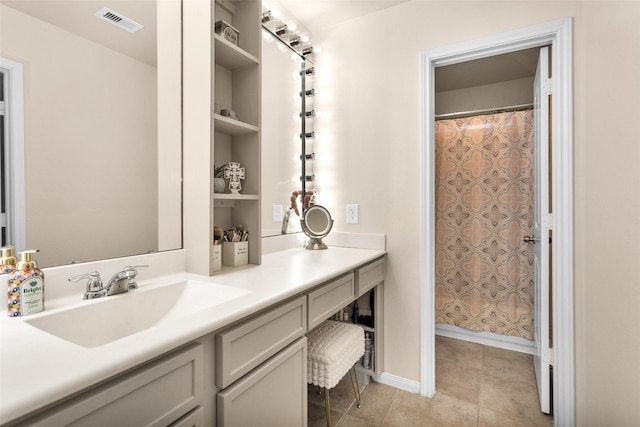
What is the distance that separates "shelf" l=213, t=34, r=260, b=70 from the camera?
4.56 ft

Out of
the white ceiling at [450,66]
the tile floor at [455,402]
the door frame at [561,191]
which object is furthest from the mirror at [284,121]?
the door frame at [561,191]

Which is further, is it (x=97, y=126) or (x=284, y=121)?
(x=284, y=121)

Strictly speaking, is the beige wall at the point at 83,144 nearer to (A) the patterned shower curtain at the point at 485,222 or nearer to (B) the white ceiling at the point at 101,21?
(B) the white ceiling at the point at 101,21

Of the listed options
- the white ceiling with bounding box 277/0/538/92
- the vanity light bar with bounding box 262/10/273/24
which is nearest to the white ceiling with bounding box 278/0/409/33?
the white ceiling with bounding box 277/0/538/92

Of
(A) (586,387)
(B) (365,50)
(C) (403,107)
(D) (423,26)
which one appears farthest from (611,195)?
(B) (365,50)

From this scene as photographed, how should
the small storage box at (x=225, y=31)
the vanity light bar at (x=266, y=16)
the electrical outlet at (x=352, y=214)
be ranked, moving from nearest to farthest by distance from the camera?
the small storage box at (x=225, y=31)
the vanity light bar at (x=266, y=16)
the electrical outlet at (x=352, y=214)

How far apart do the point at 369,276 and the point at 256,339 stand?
97 cm

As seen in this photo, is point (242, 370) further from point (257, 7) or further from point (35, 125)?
point (257, 7)

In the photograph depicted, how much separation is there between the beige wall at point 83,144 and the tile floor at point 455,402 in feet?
4.51

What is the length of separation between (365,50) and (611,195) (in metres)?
1.58

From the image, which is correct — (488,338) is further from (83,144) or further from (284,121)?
(83,144)

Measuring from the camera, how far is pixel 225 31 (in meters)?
1.46

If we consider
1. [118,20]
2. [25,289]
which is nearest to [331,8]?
[118,20]

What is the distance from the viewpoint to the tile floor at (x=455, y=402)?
68.2 inches
